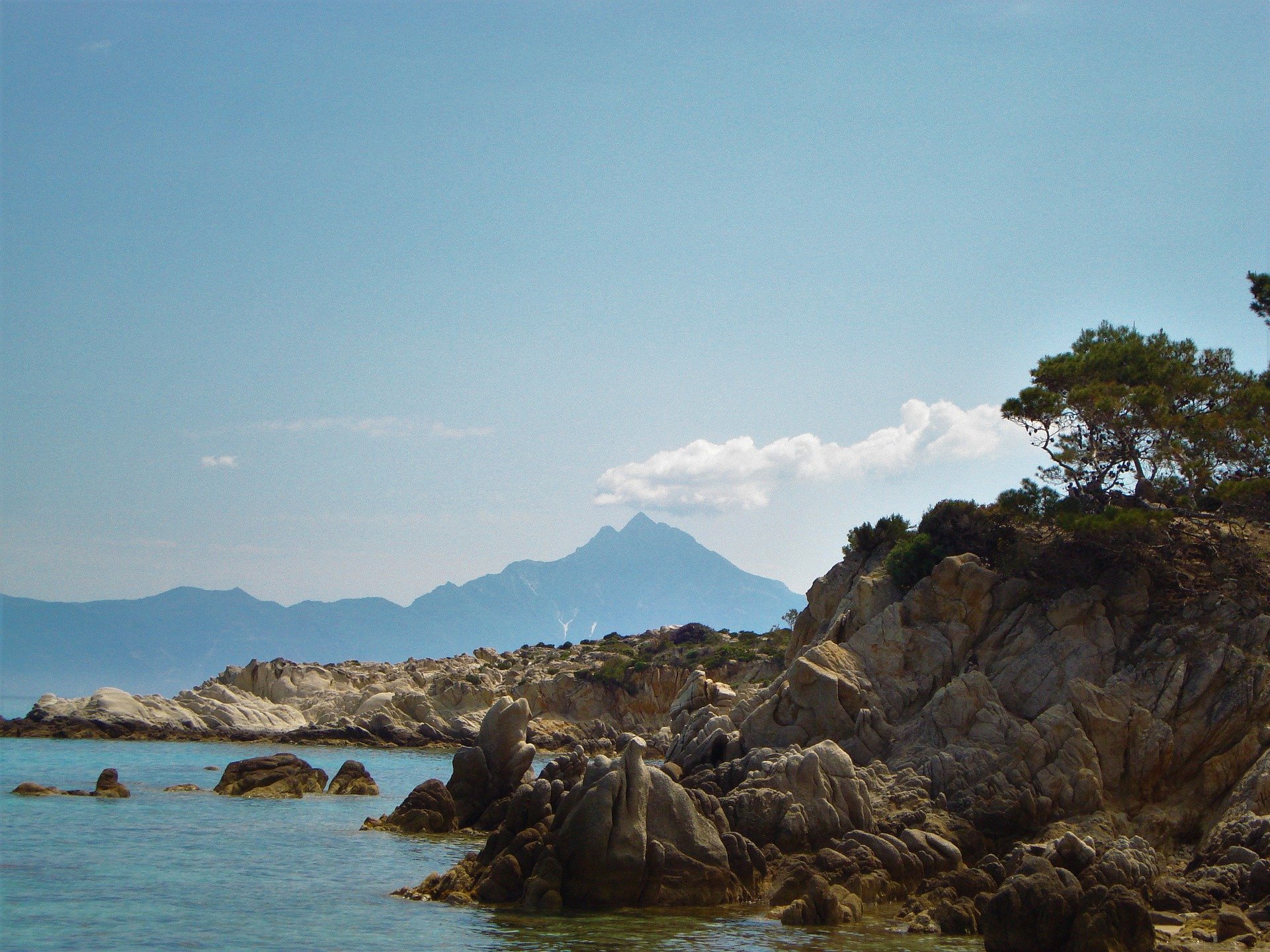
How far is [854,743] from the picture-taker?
117 feet

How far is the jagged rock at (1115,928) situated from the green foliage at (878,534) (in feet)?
83.4

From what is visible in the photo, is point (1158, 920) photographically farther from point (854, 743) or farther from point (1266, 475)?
point (1266, 475)

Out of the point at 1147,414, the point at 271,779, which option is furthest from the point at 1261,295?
the point at 271,779

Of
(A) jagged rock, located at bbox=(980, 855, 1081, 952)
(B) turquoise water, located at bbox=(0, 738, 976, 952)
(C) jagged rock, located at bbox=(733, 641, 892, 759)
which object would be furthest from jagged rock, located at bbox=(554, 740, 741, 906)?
(C) jagged rock, located at bbox=(733, 641, 892, 759)

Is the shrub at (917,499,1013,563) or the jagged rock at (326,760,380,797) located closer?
the shrub at (917,499,1013,563)

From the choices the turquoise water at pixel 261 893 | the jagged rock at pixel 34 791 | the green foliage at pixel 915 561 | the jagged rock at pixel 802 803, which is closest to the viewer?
the turquoise water at pixel 261 893

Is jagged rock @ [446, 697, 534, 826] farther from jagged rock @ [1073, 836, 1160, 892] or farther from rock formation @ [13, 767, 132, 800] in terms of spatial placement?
jagged rock @ [1073, 836, 1160, 892]

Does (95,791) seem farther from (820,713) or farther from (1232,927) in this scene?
(1232,927)

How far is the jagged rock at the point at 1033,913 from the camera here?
2127 cm

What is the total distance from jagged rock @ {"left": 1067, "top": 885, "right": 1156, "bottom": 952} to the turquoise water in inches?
111

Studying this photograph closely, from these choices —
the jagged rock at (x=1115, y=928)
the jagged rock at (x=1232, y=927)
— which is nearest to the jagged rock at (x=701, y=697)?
the jagged rock at (x=1232, y=927)

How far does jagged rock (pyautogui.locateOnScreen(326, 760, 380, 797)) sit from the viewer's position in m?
50.3

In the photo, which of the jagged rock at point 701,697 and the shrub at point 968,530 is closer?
the shrub at point 968,530

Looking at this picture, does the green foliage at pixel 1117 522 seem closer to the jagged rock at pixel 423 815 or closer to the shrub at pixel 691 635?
the jagged rock at pixel 423 815
